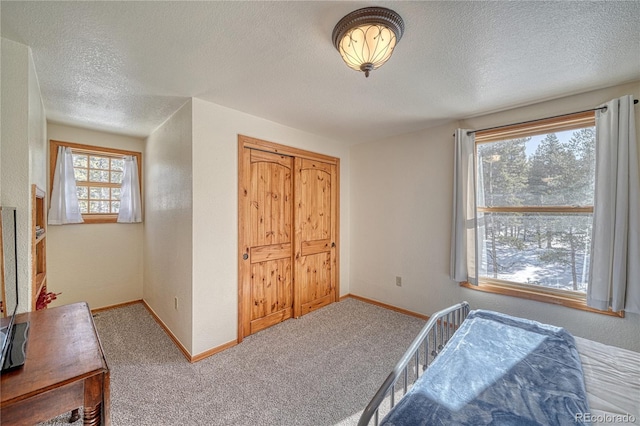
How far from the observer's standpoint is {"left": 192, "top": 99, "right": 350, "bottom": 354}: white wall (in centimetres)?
244

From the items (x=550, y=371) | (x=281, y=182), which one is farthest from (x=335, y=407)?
(x=281, y=182)

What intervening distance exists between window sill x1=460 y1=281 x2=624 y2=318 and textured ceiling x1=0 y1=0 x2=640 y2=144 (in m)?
1.89

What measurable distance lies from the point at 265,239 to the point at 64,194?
2.60m

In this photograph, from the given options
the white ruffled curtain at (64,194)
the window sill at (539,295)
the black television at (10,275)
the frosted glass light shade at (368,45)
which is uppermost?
the frosted glass light shade at (368,45)

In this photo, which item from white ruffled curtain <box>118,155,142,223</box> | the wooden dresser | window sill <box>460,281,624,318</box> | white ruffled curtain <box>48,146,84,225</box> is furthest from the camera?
white ruffled curtain <box>118,155,142,223</box>

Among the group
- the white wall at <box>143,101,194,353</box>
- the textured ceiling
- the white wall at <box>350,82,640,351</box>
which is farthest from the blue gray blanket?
the white wall at <box>143,101,194,353</box>

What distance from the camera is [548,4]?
4.37 feet

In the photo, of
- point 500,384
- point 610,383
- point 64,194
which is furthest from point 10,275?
point 610,383

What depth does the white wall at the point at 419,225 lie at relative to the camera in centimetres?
234

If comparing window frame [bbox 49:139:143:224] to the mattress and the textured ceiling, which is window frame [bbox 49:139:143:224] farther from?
the mattress

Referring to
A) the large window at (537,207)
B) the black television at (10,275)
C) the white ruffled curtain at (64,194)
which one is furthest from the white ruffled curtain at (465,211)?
the white ruffled curtain at (64,194)

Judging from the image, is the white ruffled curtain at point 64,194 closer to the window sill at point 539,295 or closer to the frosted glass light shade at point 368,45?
the frosted glass light shade at point 368,45

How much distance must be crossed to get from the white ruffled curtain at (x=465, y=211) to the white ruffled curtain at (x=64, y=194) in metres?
4.71

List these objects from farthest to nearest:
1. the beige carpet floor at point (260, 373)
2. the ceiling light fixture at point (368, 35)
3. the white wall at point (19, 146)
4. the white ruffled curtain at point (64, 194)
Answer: the white ruffled curtain at point (64, 194) → the beige carpet floor at point (260, 373) → the white wall at point (19, 146) → the ceiling light fixture at point (368, 35)
